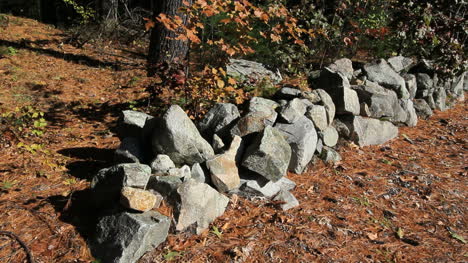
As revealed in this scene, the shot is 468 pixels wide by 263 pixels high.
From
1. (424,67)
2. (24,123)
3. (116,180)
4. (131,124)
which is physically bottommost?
(24,123)

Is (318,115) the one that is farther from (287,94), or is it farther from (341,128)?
(341,128)

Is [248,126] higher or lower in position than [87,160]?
higher

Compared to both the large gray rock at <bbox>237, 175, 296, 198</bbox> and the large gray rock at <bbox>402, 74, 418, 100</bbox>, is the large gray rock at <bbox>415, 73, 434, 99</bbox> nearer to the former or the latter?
the large gray rock at <bbox>402, 74, 418, 100</bbox>

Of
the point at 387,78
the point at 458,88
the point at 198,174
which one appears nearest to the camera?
the point at 198,174

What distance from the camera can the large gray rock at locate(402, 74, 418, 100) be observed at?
6.04 meters

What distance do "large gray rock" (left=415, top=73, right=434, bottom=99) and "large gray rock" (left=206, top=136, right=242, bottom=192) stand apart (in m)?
4.72

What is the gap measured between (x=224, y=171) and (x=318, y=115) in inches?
64.6

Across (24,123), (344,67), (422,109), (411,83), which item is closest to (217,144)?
(24,123)

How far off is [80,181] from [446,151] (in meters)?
4.94

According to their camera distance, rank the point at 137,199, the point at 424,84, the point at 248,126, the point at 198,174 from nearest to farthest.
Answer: the point at 137,199 → the point at 198,174 → the point at 248,126 → the point at 424,84

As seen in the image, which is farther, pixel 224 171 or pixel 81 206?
pixel 224 171

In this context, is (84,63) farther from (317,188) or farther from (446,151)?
(446,151)

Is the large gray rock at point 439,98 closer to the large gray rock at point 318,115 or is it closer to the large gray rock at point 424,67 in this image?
the large gray rock at point 424,67

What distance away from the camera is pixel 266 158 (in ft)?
11.2
